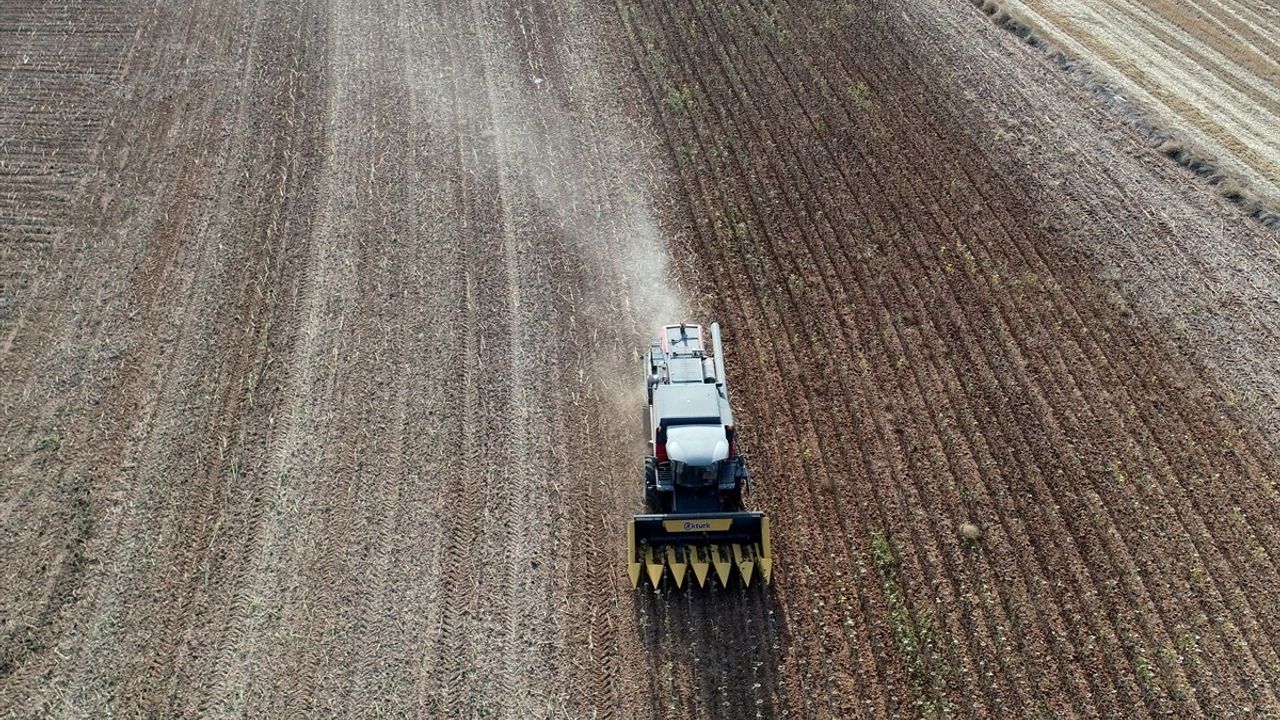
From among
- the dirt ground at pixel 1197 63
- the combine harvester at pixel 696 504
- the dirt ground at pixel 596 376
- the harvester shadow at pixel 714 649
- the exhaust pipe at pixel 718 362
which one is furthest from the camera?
the dirt ground at pixel 1197 63

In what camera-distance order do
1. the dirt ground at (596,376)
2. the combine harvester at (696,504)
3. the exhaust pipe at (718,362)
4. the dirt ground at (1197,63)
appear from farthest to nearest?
1. the dirt ground at (1197,63)
2. the exhaust pipe at (718,362)
3. the combine harvester at (696,504)
4. the dirt ground at (596,376)

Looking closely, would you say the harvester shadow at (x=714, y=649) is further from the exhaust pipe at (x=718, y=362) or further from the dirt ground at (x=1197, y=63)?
the dirt ground at (x=1197, y=63)

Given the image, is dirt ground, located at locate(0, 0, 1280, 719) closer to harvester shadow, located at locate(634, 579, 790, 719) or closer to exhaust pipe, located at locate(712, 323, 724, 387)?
harvester shadow, located at locate(634, 579, 790, 719)

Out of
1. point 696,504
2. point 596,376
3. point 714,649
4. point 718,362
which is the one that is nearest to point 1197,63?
point 718,362

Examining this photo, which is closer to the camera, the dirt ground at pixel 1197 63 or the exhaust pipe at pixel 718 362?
the exhaust pipe at pixel 718 362

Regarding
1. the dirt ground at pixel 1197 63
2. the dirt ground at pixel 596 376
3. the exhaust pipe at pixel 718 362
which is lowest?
the dirt ground at pixel 596 376

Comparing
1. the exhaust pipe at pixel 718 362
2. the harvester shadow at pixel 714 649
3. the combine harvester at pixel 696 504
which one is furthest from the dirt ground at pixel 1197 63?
the harvester shadow at pixel 714 649

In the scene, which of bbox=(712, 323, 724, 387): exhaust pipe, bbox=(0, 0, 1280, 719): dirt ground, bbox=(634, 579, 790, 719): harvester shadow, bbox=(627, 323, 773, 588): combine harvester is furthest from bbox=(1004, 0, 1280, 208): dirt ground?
bbox=(634, 579, 790, 719): harvester shadow
